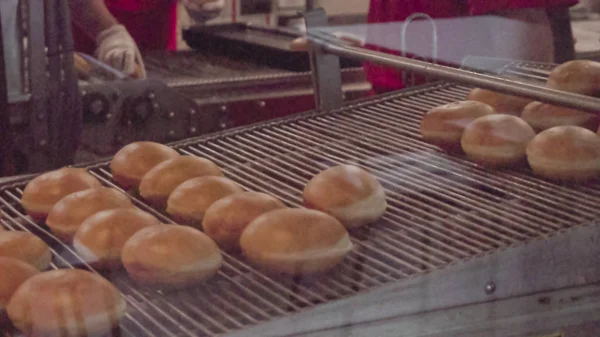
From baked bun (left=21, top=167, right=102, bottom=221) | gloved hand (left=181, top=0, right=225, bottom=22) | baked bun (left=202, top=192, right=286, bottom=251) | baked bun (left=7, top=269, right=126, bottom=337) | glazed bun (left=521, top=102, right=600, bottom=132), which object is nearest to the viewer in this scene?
baked bun (left=7, top=269, right=126, bottom=337)

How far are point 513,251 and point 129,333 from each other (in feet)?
1.43

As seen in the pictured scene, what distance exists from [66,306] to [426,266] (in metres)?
0.39

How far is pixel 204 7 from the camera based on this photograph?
2.45m

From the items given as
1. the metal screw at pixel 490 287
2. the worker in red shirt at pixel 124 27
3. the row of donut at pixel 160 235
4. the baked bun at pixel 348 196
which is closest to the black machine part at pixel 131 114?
the worker in red shirt at pixel 124 27

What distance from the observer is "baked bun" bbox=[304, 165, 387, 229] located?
0.99 meters

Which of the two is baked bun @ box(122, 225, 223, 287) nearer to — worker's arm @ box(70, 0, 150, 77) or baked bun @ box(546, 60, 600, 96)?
baked bun @ box(546, 60, 600, 96)

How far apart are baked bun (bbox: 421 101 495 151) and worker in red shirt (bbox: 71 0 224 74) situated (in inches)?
39.5

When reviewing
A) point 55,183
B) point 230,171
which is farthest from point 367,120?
point 55,183

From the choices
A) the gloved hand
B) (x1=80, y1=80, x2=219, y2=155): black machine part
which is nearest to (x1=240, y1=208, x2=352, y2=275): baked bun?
(x1=80, y1=80, x2=219, y2=155): black machine part

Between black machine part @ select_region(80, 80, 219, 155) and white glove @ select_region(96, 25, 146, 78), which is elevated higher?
white glove @ select_region(96, 25, 146, 78)

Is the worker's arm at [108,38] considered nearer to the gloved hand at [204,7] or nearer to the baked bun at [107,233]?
the gloved hand at [204,7]

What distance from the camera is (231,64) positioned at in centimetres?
258

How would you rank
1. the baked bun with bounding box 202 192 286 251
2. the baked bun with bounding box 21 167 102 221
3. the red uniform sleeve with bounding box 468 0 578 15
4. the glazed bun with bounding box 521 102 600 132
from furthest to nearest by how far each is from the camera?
1. the red uniform sleeve with bounding box 468 0 578 15
2. the glazed bun with bounding box 521 102 600 132
3. the baked bun with bounding box 21 167 102 221
4. the baked bun with bounding box 202 192 286 251

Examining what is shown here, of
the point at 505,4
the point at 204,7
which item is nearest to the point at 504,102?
the point at 505,4
